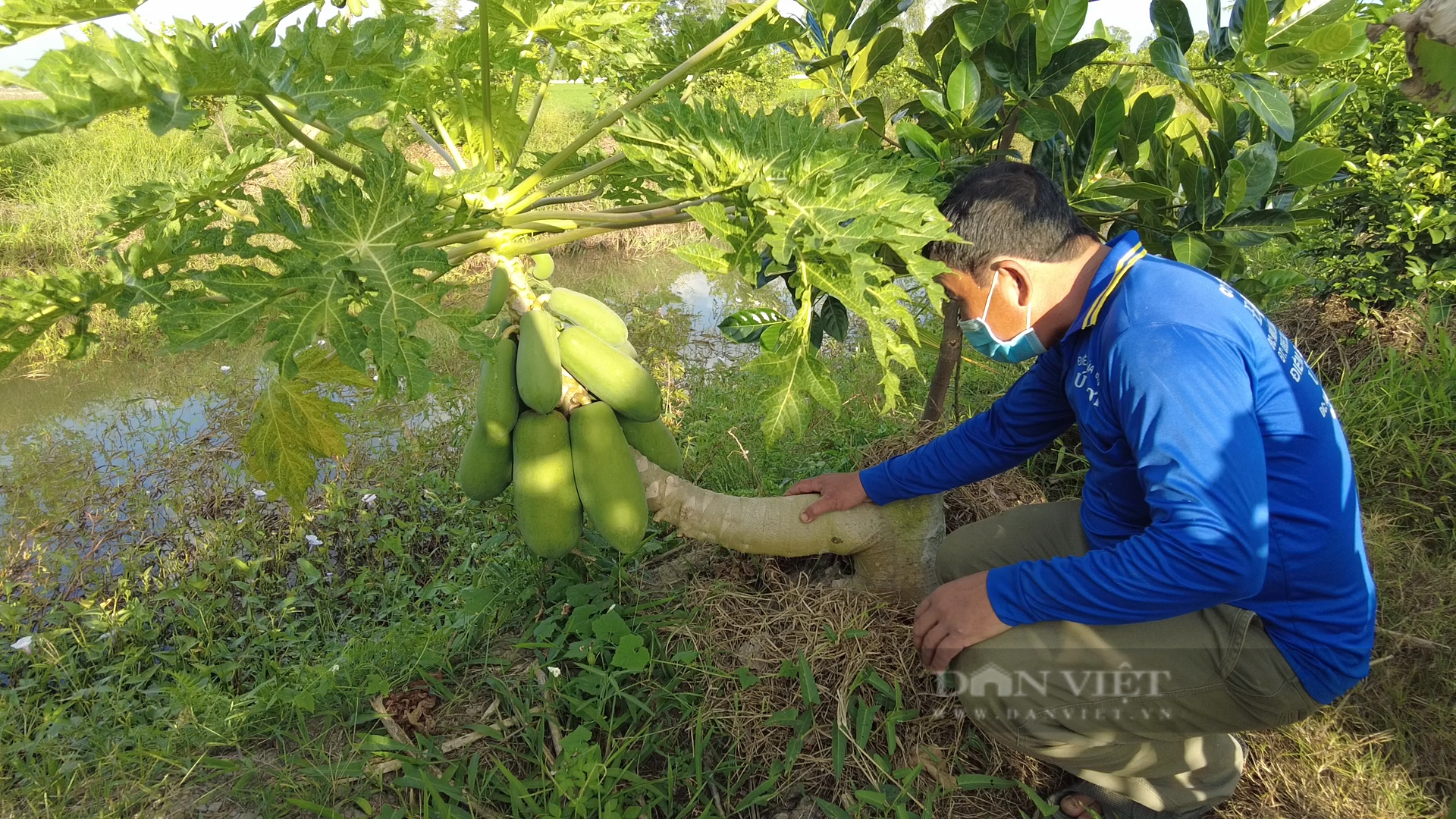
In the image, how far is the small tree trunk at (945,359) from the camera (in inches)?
92.2

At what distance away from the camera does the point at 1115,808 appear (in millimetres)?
2002

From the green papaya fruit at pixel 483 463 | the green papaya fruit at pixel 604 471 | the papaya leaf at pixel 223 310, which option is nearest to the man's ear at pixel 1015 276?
the green papaya fruit at pixel 604 471

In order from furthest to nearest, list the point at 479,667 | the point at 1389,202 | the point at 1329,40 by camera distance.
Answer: the point at 1389,202 → the point at 479,667 → the point at 1329,40

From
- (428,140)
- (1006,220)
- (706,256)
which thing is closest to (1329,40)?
(1006,220)

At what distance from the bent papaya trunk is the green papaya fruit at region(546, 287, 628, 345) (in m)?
0.40

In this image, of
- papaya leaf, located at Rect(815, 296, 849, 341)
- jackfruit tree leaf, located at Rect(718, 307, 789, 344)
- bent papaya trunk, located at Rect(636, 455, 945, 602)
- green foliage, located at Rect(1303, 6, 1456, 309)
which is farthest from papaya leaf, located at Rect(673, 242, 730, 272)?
green foliage, located at Rect(1303, 6, 1456, 309)

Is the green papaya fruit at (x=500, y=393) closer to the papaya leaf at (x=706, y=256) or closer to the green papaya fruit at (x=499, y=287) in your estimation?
the green papaya fruit at (x=499, y=287)

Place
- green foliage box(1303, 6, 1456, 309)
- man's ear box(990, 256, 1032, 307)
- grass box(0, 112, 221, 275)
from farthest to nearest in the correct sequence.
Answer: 1. grass box(0, 112, 221, 275)
2. green foliage box(1303, 6, 1456, 309)
3. man's ear box(990, 256, 1032, 307)

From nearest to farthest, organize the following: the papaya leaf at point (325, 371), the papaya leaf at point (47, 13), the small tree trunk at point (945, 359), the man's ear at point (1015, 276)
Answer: the papaya leaf at point (47, 13) → the man's ear at point (1015, 276) → the papaya leaf at point (325, 371) → the small tree trunk at point (945, 359)

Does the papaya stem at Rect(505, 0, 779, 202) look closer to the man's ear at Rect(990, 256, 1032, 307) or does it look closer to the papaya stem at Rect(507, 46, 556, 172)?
the papaya stem at Rect(507, 46, 556, 172)

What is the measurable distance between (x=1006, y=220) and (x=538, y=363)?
96 cm

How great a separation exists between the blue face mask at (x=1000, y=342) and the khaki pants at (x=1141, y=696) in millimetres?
624

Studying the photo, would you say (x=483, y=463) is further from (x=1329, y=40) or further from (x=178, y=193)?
(x=1329, y=40)

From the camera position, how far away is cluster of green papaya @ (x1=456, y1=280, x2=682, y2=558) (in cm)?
160
